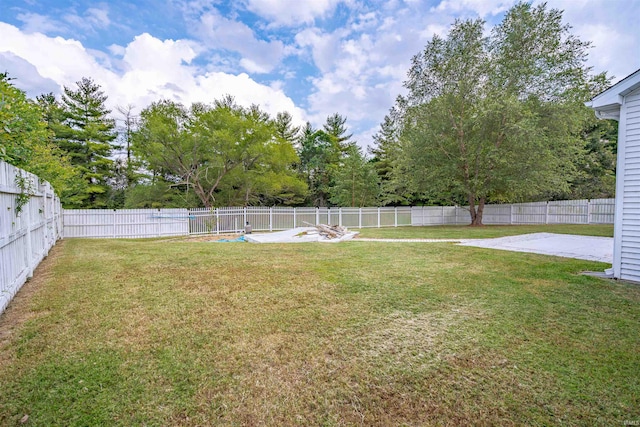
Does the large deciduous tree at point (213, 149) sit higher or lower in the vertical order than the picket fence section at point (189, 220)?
higher

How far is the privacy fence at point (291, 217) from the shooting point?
1182cm

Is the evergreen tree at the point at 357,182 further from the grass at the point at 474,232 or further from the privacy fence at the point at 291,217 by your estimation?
the grass at the point at 474,232

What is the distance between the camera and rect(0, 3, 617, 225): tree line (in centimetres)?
1449

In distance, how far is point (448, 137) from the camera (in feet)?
51.1

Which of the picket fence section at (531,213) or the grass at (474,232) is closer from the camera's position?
the grass at (474,232)

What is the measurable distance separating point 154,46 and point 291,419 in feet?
50.1

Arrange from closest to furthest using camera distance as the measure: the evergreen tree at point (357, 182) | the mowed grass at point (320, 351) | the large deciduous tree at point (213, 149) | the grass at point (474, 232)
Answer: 1. the mowed grass at point (320, 351)
2. the grass at point (474, 232)
3. the large deciduous tree at point (213, 149)
4. the evergreen tree at point (357, 182)

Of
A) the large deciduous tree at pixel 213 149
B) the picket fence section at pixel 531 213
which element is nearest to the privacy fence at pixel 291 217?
the picket fence section at pixel 531 213

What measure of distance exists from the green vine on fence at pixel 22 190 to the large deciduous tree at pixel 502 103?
1512cm

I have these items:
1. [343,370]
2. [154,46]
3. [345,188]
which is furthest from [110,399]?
[345,188]

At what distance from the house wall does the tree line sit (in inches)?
404

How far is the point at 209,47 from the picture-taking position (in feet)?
39.2

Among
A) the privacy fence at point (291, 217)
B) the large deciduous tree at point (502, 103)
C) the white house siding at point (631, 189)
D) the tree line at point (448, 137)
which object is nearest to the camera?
the white house siding at point (631, 189)

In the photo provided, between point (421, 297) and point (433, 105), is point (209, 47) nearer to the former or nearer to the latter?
point (433, 105)
